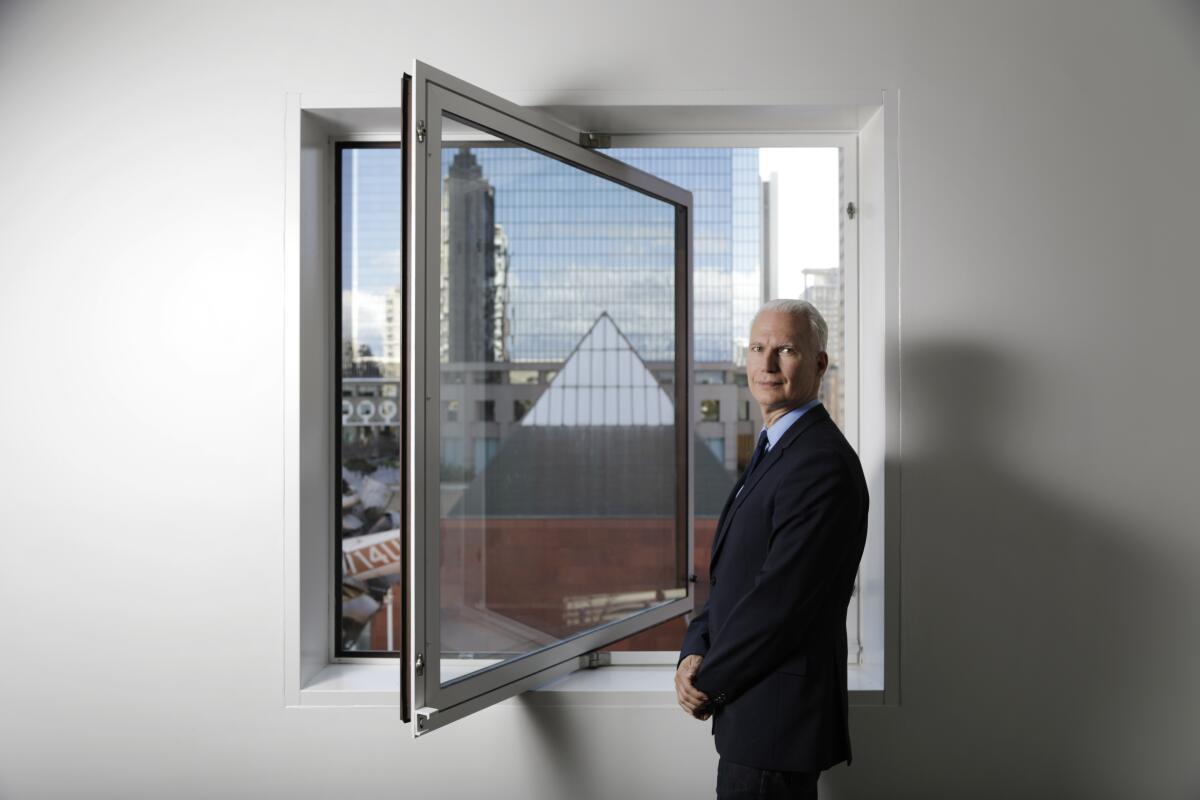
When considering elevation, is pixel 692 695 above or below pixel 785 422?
below

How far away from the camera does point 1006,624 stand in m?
1.88

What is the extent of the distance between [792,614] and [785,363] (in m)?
0.50

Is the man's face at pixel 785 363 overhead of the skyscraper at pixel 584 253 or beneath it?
beneath

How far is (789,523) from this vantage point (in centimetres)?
134

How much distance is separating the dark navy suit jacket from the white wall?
1.93 ft

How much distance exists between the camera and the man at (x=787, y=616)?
4.35 ft

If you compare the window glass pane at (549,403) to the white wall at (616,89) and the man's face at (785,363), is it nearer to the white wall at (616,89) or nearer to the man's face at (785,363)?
the white wall at (616,89)

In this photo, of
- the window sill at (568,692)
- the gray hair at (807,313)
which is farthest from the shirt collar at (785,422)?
the window sill at (568,692)

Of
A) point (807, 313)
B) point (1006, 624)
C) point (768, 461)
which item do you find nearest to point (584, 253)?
point (807, 313)

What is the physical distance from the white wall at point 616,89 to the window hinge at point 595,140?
185mm

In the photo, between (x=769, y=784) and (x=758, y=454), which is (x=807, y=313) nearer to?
(x=758, y=454)

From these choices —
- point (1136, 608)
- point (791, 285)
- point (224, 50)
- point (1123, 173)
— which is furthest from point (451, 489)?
point (1123, 173)

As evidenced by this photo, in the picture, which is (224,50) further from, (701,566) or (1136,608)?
(1136,608)

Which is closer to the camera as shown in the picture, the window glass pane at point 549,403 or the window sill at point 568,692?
the window glass pane at point 549,403
